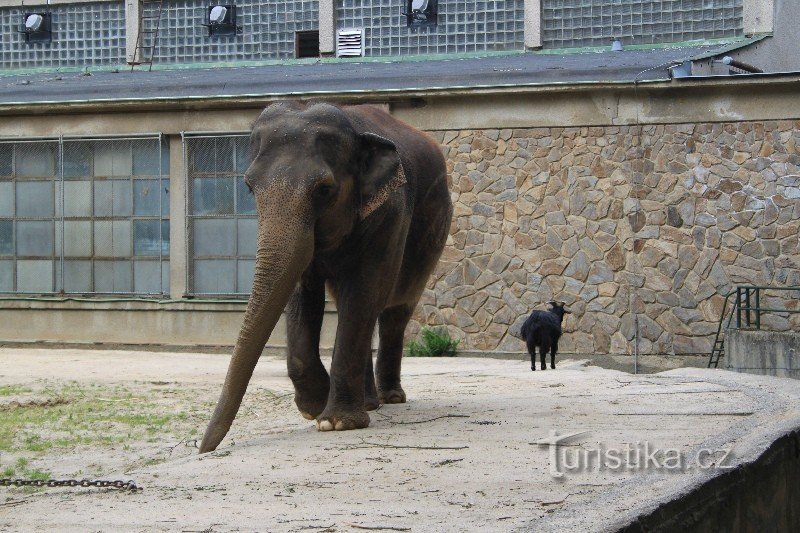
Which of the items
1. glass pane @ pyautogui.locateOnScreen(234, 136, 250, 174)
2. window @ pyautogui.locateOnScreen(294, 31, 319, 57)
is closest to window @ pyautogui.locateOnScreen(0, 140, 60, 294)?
glass pane @ pyautogui.locateOnScreen(234, 136, 250, 174)

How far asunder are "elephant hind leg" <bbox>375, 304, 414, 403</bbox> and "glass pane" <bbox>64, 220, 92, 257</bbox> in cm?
1177

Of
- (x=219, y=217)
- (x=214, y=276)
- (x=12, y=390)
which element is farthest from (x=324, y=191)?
(x=214, y=276)

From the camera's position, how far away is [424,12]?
28.7m

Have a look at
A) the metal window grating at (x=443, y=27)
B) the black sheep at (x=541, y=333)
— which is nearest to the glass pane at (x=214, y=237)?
the black sheep at (x=541, y=333)

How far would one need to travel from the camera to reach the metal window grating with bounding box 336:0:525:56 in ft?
91.7

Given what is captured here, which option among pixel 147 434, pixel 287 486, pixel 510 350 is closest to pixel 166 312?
pixel 510 350

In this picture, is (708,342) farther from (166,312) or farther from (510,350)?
(166,312)

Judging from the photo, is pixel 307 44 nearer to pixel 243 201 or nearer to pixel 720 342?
pixel 243 201

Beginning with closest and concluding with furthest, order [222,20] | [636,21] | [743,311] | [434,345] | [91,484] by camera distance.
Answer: [91,484] < [743,311] < [434,345] < [636,21] < [222,20]

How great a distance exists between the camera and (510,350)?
19.9 metres

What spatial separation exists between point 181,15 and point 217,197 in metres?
10.6

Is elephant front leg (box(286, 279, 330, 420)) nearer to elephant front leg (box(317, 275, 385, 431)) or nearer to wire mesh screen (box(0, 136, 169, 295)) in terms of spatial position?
elephant front leg (box(317, 275, 385, 431))

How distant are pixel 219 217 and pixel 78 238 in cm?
236

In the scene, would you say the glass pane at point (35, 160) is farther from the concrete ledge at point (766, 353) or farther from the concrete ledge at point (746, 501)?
the concrete ledge at point (746, 501)
